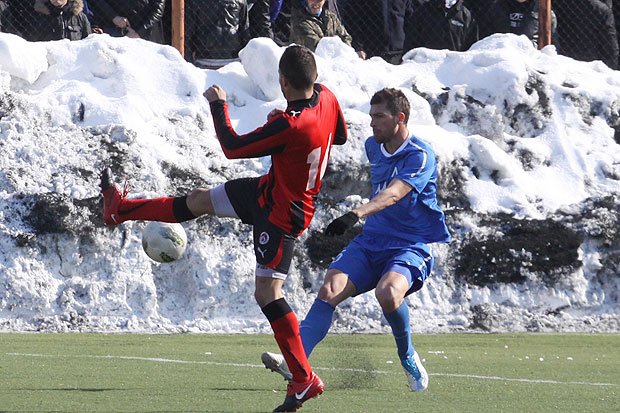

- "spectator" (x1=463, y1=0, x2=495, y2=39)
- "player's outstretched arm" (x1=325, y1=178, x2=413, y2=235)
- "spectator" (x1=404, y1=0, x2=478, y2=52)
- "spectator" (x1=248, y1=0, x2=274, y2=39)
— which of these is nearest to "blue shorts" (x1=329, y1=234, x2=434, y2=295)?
"player's outstretched arm" (x1=325, y1=178, x2=413, y2=235)

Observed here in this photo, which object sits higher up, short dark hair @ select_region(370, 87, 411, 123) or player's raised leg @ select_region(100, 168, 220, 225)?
short dark hair @ select_region(370, 87, 411, 123)

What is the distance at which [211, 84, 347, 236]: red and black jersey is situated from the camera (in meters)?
7.13

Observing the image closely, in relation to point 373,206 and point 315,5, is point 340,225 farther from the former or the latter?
point 315,5

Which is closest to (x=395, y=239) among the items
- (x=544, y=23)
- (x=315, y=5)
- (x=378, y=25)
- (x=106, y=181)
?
(x=106, y=181)

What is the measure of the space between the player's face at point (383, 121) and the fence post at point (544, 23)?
839cm

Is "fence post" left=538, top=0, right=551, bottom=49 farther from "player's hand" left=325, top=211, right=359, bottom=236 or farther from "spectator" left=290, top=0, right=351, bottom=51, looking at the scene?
"player's hand" left=325, top=211, right=359, bottom=236

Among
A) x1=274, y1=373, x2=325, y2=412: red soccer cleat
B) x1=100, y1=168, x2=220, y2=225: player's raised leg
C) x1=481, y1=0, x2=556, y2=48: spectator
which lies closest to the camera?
x1=274, y1=373, x2=325, y2=412: red soccer cleat

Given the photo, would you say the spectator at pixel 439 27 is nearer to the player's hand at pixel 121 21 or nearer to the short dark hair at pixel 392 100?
the player's hand at pixel 121 21

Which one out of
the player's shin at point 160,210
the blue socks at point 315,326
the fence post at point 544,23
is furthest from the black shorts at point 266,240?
the fence post at point 544,23

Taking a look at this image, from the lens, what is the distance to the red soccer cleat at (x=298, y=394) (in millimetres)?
6957

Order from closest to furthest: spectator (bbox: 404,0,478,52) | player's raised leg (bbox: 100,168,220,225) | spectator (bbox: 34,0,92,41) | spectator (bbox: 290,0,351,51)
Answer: player's raised leg (bbox: 100,168,220,225) < spectator (bbox: 34,0,92,41) < spectator (bbox: 290,0,351,51) < spectator (bbox: 404,0,478,52)

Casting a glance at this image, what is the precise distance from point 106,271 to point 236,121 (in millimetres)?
2759

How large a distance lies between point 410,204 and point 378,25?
7.97 m

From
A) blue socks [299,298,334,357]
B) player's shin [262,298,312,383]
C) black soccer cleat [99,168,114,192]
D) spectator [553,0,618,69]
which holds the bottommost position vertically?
spectator [553,0,618,69]
